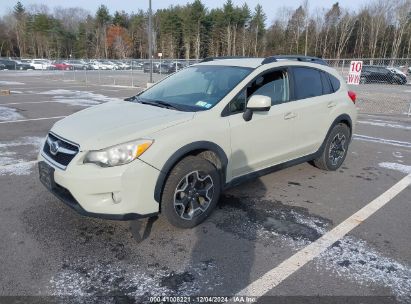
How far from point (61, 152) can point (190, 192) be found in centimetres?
128

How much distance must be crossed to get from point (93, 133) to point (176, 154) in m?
0.79

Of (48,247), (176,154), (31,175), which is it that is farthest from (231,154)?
(31,175)

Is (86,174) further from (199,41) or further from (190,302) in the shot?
(199,41)

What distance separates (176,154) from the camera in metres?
3.29

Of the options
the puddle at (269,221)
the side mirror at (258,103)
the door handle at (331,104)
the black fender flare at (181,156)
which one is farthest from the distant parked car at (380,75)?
the black fender flare at (181,156)

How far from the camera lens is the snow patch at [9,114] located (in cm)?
957

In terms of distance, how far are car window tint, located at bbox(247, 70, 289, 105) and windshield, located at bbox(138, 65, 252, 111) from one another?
Answer: 0.17 m

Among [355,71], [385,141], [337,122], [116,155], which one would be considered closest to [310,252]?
[116,155]

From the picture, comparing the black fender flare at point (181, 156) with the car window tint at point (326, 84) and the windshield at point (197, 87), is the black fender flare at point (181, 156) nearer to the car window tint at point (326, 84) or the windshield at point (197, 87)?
the windshield at point (197, 87)

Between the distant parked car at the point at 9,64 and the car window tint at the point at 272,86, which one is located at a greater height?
the car window tint at the point at 272,86

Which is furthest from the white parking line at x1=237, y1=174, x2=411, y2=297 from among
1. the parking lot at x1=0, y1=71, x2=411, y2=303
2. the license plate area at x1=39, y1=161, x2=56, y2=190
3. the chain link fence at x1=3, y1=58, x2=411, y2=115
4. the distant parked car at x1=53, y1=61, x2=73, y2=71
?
the distant parked car at x1=53, y1=61, x2=73, y2=71

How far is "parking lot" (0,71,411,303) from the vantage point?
2.73m

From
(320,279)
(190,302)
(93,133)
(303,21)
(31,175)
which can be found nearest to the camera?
(190,302)

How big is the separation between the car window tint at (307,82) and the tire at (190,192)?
1.80 metres
